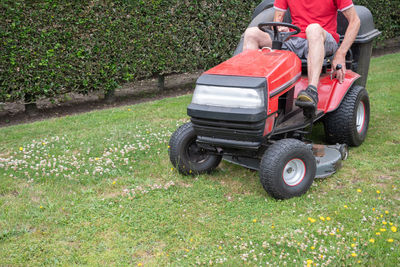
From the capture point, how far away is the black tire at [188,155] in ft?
11.6

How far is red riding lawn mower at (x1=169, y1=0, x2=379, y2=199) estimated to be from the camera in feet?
10.1

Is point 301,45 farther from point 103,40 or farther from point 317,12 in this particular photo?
point 103,40

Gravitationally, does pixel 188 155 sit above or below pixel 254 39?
below

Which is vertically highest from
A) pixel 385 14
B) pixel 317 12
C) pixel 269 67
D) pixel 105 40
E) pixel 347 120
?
pixel 317 12

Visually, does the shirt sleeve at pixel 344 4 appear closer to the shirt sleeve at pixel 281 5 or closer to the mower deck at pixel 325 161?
the shirt sleeve at pixel 281 5

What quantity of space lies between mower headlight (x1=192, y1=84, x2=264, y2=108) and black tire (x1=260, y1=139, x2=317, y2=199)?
1.18 feet

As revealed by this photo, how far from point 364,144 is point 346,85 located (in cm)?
71

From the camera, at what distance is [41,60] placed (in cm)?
566

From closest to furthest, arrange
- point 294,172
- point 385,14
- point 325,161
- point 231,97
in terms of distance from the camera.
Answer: point 231,97
point 294,172
point 325,161
point 385,14

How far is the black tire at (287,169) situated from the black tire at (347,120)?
871 mm

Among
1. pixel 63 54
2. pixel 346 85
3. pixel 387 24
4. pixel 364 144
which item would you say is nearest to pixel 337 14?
pixel 346 85

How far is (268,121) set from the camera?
3.20 meters

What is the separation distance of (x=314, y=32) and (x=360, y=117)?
114cm

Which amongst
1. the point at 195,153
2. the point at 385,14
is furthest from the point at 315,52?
the point at 385,14
